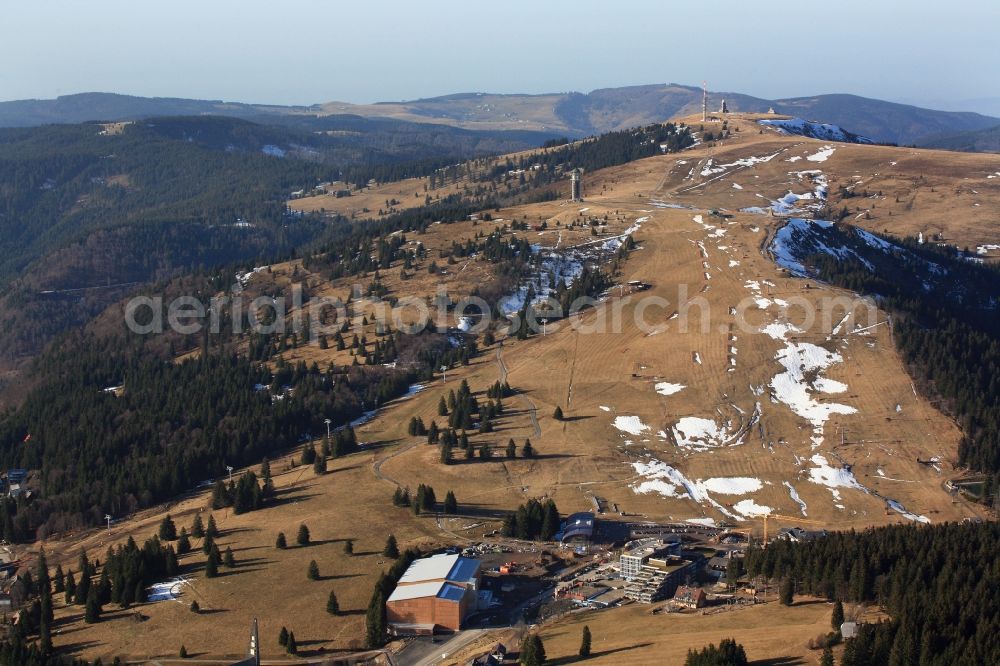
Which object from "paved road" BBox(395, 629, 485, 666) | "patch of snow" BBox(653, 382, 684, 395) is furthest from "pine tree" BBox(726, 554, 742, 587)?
"patch of snow" BBox(653, 382, 684, 395)

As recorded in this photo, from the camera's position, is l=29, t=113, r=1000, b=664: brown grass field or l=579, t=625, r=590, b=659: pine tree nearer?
l=579, t=625, r=590, b=659: pine tree

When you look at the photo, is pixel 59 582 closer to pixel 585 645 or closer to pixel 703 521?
pixel 585 645

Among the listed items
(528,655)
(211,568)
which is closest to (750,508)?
(528,655)

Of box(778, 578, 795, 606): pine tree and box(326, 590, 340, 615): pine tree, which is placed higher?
box(778, 578, 795, 606): pine tree

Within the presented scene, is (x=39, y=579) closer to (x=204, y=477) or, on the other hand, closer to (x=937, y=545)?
(x=204, y=477)

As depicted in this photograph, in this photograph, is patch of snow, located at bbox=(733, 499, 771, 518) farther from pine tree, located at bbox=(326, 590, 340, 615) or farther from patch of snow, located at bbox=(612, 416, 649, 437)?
pine tree, located at bbox=(326, 590, 340, 615)

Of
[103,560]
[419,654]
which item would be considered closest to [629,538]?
[419,654]

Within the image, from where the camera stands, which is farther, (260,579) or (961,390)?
(961,390)

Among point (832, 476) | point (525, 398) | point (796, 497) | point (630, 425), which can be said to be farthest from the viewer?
point (525, 398)
